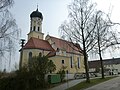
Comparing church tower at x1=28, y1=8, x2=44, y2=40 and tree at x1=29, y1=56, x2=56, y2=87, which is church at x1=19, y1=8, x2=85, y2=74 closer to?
church tower at x1=28, y1=8, x2=44, y2=40

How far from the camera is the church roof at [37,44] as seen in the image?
51.7m

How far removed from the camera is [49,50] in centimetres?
5538

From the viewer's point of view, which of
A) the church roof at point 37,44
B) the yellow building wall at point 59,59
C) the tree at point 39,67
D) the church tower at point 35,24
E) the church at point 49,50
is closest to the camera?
the tree at point 39,67

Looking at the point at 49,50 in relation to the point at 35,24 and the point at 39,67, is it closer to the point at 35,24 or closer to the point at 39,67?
the point at 35,24

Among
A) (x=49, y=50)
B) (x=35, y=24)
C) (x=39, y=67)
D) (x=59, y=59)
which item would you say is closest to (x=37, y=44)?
(x=49, y=50)

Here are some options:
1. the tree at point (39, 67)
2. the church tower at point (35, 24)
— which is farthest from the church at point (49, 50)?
the tree at point (39, 67)

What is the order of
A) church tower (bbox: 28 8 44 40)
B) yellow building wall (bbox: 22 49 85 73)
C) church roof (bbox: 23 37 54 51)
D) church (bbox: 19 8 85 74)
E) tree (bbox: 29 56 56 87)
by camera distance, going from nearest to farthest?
1. tree (bbox: 29 56 56 87)
2. yellow building wall (bbox: 22 49 85 73)
3. church (bbox: 19 8 85 74)
4. church roof (bbox: 23 37 54 51)
5. church tower (bbox: 28 8 44 40)

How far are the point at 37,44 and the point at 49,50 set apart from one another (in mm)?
4219

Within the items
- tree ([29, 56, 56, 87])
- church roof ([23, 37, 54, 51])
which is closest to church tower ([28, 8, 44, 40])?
church roof ([23, 37, 54, 51])

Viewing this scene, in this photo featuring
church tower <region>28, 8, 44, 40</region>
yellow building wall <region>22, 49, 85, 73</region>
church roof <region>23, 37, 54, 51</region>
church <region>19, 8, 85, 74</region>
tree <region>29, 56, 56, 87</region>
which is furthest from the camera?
church tower <region>28, 8, 44, 40</region>

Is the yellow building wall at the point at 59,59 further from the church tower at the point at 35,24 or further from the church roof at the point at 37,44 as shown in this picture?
the church tower at the point at 35,24

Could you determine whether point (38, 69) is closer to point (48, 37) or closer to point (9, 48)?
point (9, 48)

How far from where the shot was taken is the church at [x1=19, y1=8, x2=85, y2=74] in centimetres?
5069

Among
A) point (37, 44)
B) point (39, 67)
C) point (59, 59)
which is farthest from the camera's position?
point (37, 44)
